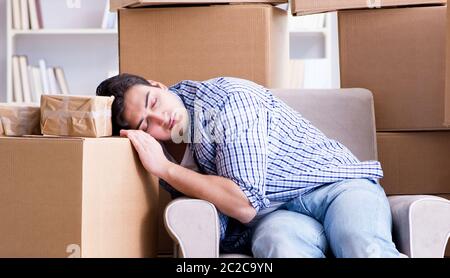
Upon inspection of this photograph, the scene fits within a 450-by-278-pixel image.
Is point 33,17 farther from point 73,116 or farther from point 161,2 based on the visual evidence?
point 73,116

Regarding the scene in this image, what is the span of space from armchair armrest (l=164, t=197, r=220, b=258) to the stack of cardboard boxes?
1.78ft

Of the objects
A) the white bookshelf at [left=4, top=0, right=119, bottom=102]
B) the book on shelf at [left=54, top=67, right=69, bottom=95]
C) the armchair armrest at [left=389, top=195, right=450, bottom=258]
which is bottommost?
the armchair armrest at [left=389, top=195, right=450, bottom=258]

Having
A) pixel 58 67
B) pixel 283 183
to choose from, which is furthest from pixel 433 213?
pixel 58 67

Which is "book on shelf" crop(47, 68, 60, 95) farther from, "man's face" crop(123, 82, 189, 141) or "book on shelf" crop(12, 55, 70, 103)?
"man's face" crop(123, 82, 189, 141)

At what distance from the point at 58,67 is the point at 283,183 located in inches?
Answer: 78.0

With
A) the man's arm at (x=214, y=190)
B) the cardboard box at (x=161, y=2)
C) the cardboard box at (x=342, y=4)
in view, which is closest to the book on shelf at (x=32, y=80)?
the cardboard box at (x=161, y=2)

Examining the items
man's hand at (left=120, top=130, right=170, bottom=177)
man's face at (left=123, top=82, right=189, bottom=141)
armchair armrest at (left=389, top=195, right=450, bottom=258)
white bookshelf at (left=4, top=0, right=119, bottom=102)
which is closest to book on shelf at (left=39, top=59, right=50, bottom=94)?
white bookshelf at (left=4, top=0, right=119, bottom=102)

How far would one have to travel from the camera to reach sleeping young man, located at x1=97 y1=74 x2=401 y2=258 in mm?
1580

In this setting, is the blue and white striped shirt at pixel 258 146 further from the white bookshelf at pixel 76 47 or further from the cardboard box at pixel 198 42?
the white bookshelf at pixel 76 47

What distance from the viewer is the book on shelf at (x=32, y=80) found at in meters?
3.37

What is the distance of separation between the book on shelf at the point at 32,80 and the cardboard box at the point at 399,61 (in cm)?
163
